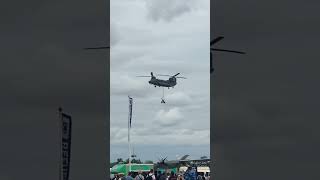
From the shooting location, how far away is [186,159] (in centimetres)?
8056
